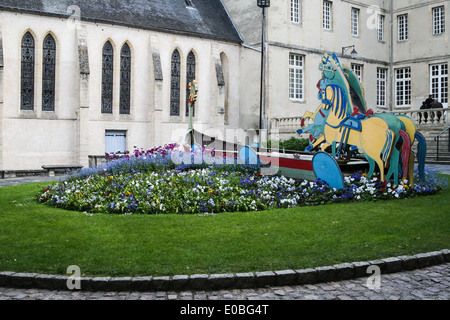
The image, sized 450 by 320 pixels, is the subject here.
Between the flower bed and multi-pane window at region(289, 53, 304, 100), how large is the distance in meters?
19.2

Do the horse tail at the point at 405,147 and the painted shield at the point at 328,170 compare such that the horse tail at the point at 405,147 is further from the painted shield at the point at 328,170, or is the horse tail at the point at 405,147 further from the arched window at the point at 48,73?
the arched window at the point at 48,73

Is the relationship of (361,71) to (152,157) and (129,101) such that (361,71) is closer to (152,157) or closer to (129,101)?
(129,101)

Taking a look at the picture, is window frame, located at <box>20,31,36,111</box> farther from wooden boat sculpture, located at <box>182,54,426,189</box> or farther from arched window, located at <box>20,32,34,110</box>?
wooden boat sculpture, located at <box>182,54,426,189</box>

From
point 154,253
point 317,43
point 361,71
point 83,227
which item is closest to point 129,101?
point 317,43

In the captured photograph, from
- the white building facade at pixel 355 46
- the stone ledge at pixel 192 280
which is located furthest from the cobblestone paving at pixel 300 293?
the white building facade at pixel 355 46

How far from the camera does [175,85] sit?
2941 centimetres

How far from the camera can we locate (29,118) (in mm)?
24750

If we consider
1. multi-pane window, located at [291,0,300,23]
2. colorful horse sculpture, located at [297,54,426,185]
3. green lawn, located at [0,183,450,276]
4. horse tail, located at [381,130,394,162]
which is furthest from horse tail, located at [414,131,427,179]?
multi-pane window, located at [291,0,300,23]

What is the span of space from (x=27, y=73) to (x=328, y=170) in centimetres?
1926

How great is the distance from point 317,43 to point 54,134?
1833cm

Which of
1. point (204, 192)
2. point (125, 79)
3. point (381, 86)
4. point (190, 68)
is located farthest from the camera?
point (381, 86)

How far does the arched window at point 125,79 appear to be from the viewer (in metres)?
27.6

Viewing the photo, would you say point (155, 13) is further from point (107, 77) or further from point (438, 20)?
point (438, 20)

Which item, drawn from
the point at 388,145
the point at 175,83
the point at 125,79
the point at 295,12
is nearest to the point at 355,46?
the point at 295,12
